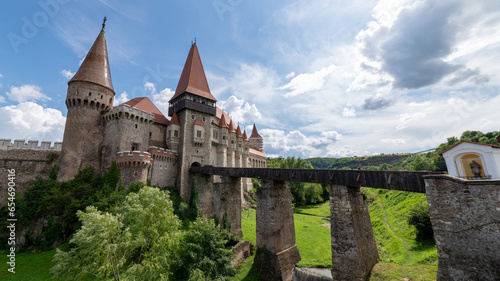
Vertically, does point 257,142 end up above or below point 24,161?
above

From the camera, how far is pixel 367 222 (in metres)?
13.2

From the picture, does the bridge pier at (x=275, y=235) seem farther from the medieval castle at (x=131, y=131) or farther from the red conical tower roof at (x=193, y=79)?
the red conical tower roof at (x=193, y=79)

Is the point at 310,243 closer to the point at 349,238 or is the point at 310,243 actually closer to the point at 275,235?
the point at 275,235

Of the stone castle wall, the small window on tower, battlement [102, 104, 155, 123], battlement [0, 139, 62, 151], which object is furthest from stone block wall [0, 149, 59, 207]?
the small window on tower

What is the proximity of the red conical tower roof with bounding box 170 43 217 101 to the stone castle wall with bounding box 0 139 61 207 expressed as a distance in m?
17.8

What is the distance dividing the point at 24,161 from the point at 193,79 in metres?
23.8

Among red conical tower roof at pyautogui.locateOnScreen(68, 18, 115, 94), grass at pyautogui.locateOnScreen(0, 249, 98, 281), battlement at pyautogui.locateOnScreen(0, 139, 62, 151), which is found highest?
red conical tower roof at pyautogui.locateOnScreen(68, 18, 115, 94)

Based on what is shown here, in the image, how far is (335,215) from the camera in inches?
479

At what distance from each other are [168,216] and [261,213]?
7.79 metres

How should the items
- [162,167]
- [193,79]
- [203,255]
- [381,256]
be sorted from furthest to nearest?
[193,79] < [162,167] < [381,256] < [203,255]

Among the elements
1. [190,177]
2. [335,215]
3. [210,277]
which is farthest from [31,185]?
[335,215]

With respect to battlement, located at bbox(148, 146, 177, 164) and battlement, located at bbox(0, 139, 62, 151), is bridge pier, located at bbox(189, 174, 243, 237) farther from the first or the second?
battlement, located at bbox(0, 139, 62, 151)

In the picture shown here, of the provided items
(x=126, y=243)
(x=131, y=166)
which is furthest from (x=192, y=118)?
(x=126, y=243)

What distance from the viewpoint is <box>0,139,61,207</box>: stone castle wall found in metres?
21.5
